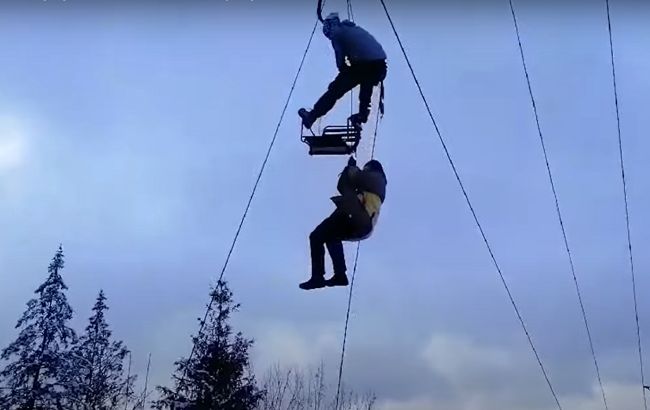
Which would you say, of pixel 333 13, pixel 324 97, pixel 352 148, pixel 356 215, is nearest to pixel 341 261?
pixel 356 215

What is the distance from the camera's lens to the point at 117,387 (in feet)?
117

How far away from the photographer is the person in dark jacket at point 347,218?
6316mm

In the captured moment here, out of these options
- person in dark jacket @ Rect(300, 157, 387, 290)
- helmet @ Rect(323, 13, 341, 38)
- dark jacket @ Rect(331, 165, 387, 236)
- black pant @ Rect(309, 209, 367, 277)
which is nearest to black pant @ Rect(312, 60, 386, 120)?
helmet @ Rect(323, 13, 341, 38)

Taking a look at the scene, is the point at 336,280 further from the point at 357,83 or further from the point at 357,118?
the point at 357,83

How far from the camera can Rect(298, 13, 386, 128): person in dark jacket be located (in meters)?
6.38

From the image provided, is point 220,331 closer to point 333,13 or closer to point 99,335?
point 99,335

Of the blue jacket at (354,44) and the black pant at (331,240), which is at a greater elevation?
the blue jacket at (354,44)

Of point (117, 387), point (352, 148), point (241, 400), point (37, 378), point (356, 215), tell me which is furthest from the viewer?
point (117, 387)

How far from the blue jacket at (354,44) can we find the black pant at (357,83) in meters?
0.07

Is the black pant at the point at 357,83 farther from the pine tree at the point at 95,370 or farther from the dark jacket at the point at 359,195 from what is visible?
the pine tree at the point at 95,370

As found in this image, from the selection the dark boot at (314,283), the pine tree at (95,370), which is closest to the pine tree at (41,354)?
the pine tree at (95,370)

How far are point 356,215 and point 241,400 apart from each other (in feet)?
78.6

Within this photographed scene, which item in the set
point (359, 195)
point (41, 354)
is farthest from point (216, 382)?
point (359, 195)

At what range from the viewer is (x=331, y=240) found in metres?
6.68
